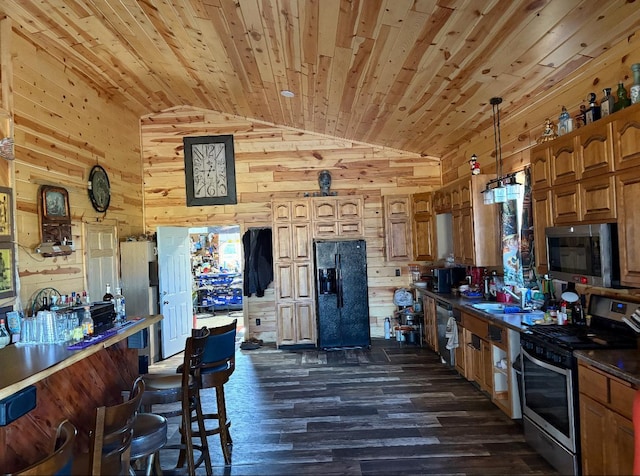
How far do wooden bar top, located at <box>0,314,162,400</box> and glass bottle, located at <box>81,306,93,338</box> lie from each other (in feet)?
0.60

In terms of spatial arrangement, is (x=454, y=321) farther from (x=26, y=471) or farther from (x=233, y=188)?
(x=26, y=471)

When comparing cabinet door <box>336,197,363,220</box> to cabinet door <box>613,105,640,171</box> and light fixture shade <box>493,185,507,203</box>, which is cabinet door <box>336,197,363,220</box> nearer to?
light fixture shade <box>493,185,507,203</box>

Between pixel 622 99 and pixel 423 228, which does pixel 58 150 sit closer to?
pixel 423 228

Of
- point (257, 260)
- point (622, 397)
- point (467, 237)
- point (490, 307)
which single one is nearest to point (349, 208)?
point (257, 260)

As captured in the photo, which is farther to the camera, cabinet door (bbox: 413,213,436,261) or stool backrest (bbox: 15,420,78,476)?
cabinet door (bbox: 413,213,436,261)

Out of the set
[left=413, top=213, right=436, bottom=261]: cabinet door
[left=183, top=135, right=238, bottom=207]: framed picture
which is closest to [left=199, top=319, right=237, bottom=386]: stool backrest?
[left=413, top=213, right=436, bottom=261]: cabinet door

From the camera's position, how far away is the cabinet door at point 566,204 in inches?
117

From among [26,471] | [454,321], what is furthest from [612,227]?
[26,471]

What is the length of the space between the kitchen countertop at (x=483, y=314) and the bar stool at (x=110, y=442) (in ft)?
8.89

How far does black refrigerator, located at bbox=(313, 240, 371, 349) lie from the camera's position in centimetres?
655

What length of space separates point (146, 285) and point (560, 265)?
5070 millimetres

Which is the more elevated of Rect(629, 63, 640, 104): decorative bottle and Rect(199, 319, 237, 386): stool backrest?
Rect(629, 63, 640, 104): decorative bottle

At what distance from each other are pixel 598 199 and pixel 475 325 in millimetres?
1965

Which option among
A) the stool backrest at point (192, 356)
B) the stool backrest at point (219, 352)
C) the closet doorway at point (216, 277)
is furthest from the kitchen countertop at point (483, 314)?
the closet doorway at point (216, 277)
